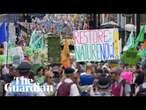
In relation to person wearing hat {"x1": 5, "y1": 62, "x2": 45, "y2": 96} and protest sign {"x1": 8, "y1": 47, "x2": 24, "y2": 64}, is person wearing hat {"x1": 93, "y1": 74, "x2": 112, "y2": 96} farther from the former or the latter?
protest sign {"x1": 8, "y1": 47, "x2": 24, "y2": 64}

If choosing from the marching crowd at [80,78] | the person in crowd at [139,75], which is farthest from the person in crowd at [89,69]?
the person in crowd at [139,75]

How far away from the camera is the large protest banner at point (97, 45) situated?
5.14 m

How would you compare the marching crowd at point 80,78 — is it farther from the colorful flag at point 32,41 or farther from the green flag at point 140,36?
the green flag at point 140,36

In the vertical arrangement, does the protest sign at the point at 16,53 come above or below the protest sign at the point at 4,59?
above

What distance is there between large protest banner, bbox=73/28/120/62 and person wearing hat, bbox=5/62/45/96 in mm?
800

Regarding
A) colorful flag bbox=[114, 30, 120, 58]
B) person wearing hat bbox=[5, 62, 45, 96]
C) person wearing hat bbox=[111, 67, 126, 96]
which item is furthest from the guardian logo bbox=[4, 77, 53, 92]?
colorful flag bbox=[114, 30, 120, 58]

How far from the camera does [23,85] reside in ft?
16.9

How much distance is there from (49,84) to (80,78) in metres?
0.50

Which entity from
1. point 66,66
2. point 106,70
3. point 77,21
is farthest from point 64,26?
point 106,70

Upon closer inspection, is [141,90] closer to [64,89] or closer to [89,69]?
[89,69]

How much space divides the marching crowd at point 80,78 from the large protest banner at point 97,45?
0.49 feet

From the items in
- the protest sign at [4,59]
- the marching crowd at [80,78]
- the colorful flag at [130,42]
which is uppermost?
the colorful flag at [130,42]

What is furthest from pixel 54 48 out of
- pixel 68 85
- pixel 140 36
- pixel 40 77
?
pixel 140 36
